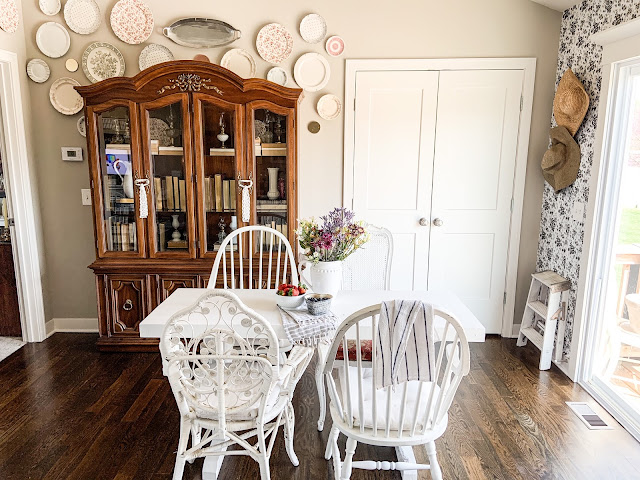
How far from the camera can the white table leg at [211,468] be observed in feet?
6.83

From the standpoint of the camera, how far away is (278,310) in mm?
2195

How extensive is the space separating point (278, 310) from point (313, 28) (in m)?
2.19

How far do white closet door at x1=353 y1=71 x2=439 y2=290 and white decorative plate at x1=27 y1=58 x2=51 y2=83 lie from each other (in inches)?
88.4

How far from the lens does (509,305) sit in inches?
146

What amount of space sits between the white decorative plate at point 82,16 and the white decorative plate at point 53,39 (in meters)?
0.08

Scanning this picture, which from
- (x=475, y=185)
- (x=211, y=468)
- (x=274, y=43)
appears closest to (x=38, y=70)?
(x=274, y=43)

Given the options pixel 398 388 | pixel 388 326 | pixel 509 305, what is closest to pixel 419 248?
pixel 509 305

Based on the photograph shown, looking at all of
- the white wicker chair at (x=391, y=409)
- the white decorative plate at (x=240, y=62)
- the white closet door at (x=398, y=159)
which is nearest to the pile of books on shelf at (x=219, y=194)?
the white decorative plate at (x=240, y=62)

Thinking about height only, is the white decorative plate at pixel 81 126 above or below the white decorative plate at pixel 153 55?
below

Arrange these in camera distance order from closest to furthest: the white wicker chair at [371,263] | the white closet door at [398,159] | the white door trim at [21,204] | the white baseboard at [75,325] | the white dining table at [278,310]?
the white dining table at [278,310] < the white wicker chair at [371,263] < the white door trim at [21,204] < the white closet door at [398,159] < the white baseboard at [75,325]

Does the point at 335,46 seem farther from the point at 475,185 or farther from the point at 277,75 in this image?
the point at 475,185

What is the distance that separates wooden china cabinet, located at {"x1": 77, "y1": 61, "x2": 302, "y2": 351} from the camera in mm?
3137

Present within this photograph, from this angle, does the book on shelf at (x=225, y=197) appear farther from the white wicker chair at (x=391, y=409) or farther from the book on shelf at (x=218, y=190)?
the white wicker chair at (x=391, y=409)

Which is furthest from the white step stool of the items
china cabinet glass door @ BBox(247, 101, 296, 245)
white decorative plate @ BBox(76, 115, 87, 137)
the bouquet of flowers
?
white decorative plate @ BBox(76, 115, 87, 137)
